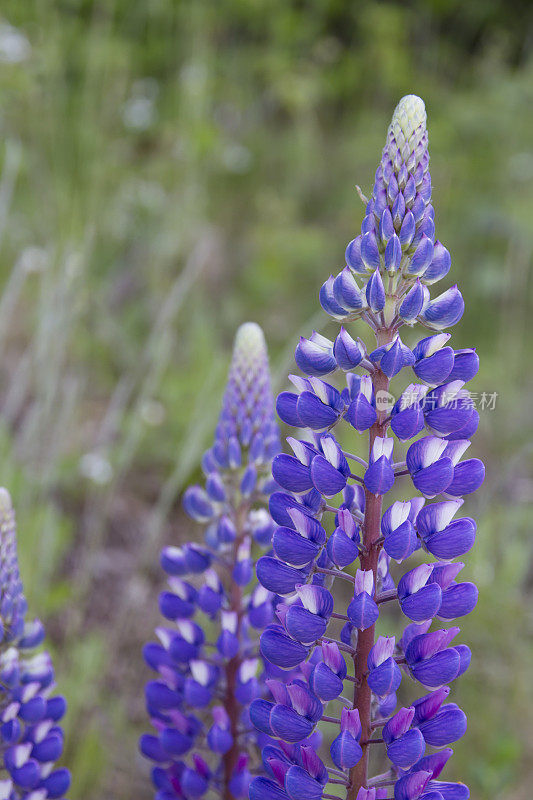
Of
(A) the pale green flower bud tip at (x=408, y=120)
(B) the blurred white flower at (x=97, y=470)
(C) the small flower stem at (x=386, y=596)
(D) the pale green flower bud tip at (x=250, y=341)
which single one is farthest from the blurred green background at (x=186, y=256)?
(A) the pale green flower bud tip at (x=408, y=120)

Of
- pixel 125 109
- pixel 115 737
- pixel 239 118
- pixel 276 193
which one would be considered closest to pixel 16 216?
pixel 125 109

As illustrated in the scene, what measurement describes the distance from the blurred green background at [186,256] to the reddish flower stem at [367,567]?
2.81 ft

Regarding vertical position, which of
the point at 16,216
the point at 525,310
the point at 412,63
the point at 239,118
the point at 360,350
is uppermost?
the point at 412,63

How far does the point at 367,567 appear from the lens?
3.39 ft

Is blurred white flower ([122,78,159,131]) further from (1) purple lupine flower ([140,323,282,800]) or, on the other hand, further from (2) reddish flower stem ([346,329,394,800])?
(2) reddish flower stem ([346,329,394,800])

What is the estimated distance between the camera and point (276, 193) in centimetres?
495

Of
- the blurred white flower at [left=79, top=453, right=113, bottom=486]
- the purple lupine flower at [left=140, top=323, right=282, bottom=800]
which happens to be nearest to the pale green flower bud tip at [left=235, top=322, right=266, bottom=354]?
the purple lupine flower at [left=140, top=323, right=282, bottom=800]

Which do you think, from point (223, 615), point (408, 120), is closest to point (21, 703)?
point (223, 615)

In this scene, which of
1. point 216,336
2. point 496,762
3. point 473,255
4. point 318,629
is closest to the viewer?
point 318,629

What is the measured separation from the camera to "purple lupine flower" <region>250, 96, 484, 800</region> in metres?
0.98

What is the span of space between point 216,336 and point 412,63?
351cm

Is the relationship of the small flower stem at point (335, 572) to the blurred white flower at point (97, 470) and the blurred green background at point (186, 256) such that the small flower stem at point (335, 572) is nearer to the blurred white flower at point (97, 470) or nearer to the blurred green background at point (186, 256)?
the blurred green background at point (186, 256)

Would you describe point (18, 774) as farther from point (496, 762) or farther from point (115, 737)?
point (496, 762)

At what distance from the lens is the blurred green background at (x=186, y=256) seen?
215 centimetres
